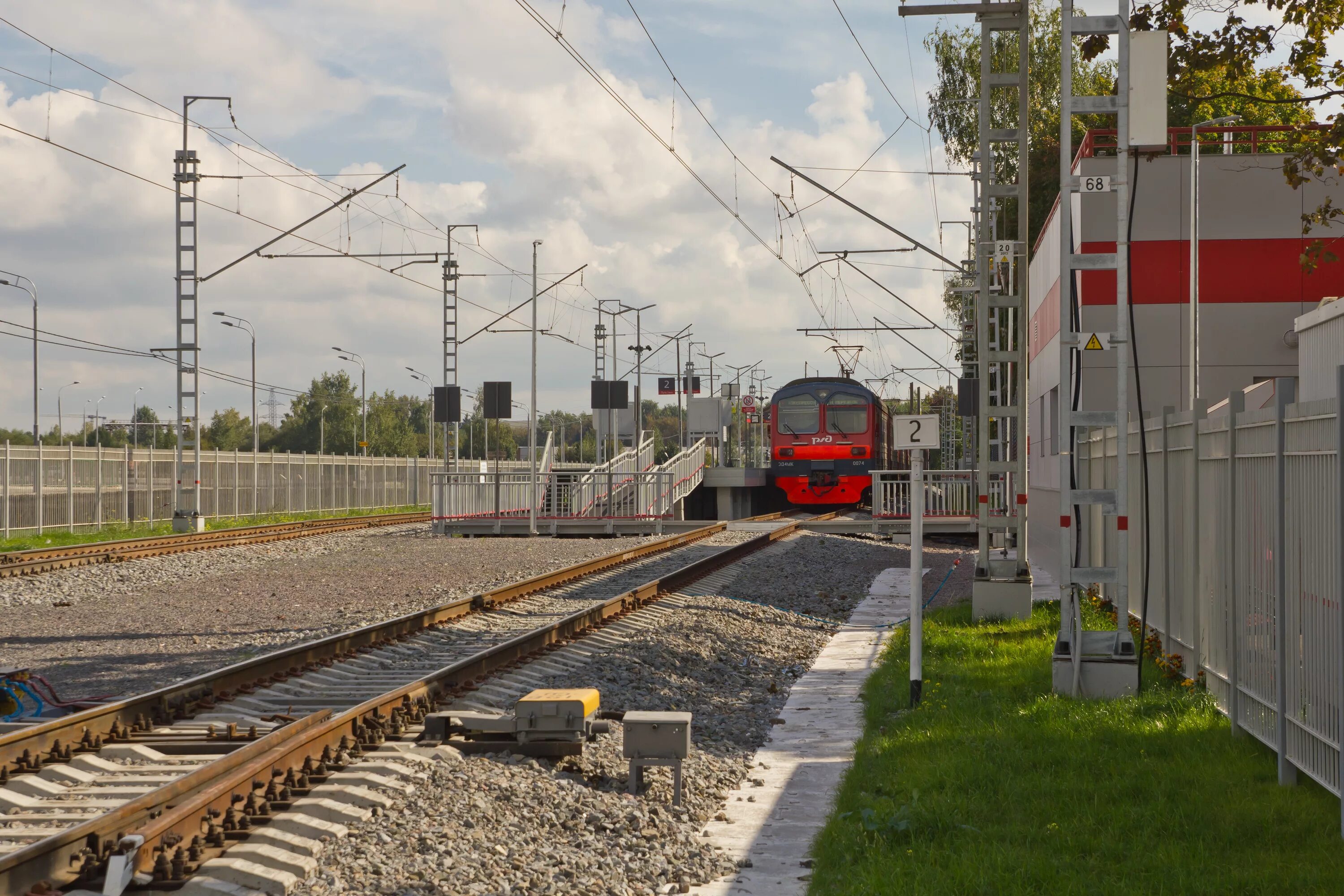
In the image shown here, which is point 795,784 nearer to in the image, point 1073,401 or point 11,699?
point 1073,401

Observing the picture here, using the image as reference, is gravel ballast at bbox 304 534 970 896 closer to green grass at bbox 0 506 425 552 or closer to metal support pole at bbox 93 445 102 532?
green grass at bbox 0 506 425 552

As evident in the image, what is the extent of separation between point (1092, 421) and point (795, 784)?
414cm

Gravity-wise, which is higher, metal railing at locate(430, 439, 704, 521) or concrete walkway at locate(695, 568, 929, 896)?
metal railing at locate(430, 439, 704, 521)

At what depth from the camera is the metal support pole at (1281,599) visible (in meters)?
6.93

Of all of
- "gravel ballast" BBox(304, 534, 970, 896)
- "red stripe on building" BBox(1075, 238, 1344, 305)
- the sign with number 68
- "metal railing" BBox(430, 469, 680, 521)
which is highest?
"red stripe on building" BBox(1075, 238, 1344, 305)

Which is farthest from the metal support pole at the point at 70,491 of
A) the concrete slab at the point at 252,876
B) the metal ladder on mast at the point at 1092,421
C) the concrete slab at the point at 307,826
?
the concrete slab at the point at 252,876

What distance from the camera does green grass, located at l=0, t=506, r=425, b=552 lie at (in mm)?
29125

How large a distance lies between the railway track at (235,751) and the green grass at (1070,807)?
2.54 m

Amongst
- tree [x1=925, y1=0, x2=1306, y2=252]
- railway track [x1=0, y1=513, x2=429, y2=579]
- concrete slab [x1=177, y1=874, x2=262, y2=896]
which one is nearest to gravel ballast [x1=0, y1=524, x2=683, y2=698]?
railway track [x1=0, y1=513, x2=429, y2=579]

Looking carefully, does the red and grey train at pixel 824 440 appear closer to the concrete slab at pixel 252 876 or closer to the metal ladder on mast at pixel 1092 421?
the metal ladder on mast at pixel 1092 421

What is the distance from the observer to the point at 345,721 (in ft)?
26.5

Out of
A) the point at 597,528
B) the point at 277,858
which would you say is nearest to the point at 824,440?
the point at 597,528

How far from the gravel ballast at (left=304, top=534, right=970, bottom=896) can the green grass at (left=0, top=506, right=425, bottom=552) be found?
795 inches

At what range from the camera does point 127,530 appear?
34.3m
